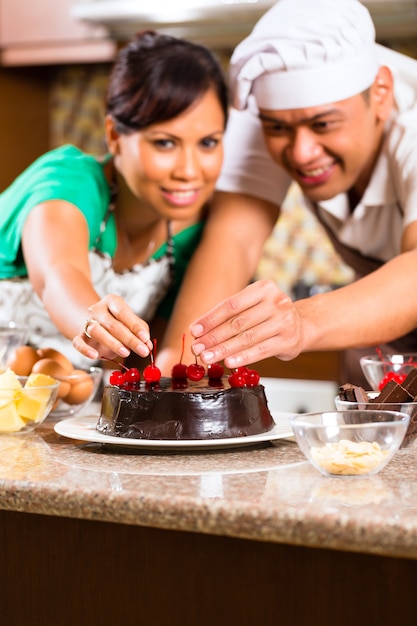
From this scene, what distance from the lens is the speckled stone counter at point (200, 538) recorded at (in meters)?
0.88

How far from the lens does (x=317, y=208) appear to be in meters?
2.34

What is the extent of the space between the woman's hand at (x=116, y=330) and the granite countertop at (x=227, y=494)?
0.14 meters

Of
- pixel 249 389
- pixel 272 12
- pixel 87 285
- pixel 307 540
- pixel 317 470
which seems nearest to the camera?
pixel 307 540

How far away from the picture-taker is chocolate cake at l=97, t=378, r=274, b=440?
1.14m

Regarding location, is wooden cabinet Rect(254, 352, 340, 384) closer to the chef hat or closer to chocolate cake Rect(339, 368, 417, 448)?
the chef hat

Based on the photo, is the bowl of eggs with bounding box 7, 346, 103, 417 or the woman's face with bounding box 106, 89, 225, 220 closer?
the bowl of eggs with bounding box 7, 346, 103, 417

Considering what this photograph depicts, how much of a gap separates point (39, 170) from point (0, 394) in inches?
39.3

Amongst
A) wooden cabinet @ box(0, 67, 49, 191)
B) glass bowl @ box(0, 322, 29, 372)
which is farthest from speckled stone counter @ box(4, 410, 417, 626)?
wooden cabinet @ box(0, 67, 49, 191)

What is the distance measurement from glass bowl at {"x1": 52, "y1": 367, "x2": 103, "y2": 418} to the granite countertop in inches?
11.1

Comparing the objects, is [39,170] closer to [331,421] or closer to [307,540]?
[331,421]

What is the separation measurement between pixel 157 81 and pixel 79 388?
0.84 meters

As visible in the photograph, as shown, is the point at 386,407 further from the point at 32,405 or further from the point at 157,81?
the point at 157,81

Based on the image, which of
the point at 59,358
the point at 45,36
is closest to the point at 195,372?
the point at 59,358

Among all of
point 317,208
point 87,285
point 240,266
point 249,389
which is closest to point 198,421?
point 249,389
